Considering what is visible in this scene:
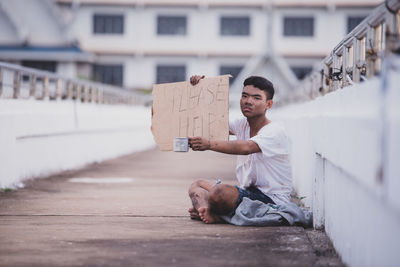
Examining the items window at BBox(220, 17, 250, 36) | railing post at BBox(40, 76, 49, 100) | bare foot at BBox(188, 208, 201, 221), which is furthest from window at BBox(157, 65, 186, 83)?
bare foot at BBox(188, 208, 201, 221)

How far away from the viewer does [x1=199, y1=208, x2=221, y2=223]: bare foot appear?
5715 millimetres

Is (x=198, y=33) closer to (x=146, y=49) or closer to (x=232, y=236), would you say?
(x=146, y=49)

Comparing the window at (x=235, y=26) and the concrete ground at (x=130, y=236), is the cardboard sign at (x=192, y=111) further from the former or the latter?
the window at (x=235, y=26)

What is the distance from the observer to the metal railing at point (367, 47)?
11.6 ft

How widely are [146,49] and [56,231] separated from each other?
97.1ft

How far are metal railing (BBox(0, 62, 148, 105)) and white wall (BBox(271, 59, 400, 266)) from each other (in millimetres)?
5253

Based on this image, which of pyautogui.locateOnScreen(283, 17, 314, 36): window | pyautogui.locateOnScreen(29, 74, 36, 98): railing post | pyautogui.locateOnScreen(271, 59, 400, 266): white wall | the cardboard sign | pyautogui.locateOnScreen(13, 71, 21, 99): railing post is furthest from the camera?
pyautogui.locateOnScreen(283, 17, 314, 36): window

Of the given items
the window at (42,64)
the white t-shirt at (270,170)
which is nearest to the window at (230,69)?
the window at (42,64)

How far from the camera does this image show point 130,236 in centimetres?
510

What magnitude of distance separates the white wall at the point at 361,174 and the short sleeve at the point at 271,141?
0.33m

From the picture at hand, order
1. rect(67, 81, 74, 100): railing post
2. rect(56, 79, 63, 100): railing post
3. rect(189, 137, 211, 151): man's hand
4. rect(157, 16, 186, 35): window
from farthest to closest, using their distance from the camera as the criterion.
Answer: rect(157, 16, 186, 35): window → rect(67, 81, 74, 100): railing post → rect(56, 79, 63, 100): railing post → rect(189, 137, 211, 151): man's hand

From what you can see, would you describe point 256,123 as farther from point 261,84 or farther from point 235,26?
point 235,26

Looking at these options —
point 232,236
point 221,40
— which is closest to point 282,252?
point 232,236

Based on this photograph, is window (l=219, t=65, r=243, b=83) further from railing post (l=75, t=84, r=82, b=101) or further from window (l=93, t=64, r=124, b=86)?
railing post (l=75, t=84, r=82, b=101)
